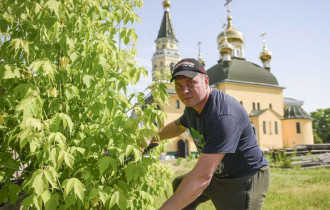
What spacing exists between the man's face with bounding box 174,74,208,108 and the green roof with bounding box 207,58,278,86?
37.0 metres

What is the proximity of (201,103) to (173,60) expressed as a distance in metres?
55.2

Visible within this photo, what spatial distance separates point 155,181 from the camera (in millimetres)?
3182

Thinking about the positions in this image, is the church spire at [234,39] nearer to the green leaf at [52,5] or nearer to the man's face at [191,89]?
the man's face at [191,89]

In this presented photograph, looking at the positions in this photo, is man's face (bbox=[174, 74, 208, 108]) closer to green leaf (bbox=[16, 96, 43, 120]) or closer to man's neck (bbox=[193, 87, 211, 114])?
man's neck (bbox=[193, 87, 211, 114])

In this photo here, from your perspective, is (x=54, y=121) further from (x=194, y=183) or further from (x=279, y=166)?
(x=279, y=166)

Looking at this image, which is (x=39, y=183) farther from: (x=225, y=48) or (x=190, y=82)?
(x=225, y=48)

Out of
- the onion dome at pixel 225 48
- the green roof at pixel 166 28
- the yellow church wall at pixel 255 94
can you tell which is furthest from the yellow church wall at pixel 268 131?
the green roof at pixel 166 28

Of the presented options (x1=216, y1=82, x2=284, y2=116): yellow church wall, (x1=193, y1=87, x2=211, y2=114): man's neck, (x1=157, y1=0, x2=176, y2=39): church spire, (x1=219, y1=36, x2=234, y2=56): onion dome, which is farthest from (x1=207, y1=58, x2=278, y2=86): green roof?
(x1=193, y1=87, x2=211, y2=114): man's neck

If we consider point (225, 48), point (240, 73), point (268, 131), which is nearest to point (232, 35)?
point (225, 48)

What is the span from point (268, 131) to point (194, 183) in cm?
3853

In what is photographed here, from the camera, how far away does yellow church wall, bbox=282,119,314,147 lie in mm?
39419

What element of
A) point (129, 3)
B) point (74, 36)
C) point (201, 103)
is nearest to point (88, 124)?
point (74, 36)

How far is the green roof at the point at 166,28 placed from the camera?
57.1 metres

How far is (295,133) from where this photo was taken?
39.9 meters
